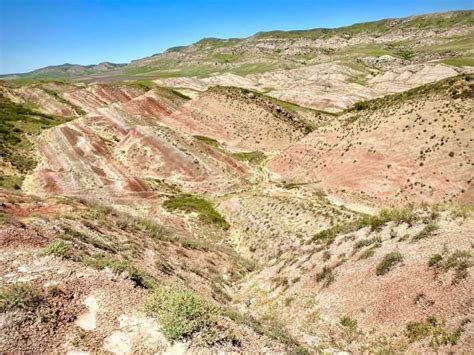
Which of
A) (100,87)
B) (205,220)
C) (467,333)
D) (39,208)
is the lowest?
(205,220)

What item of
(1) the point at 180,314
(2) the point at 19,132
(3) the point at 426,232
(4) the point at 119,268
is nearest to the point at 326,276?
(3) the point at 426,232

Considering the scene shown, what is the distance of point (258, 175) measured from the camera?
52.3 meters

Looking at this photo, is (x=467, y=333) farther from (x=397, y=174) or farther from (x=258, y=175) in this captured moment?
(x=258, y=175)

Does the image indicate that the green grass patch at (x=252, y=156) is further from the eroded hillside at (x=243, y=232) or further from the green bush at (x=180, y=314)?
the green bush at (x=180, y=314)

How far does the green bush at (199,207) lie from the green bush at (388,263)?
21.6 meters

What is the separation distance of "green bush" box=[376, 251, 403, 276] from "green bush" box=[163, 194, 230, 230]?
71.0 feet

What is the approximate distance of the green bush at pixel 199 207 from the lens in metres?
36.6

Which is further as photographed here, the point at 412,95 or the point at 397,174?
the point at 412,95

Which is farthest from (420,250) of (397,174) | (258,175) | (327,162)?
(258,175)

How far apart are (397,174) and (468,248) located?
1120 inches

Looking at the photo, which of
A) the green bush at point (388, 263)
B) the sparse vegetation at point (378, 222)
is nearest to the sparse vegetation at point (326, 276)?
the green bush at point (388, 263)

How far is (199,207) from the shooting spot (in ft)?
129

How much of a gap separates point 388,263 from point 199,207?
2618cm

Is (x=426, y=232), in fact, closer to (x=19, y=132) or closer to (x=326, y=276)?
(x=326, y=276)
